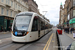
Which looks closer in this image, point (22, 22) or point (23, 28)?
point (23, 28)

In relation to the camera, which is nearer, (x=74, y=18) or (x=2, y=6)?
(x=2, y=6)

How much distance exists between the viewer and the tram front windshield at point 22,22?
29.0 feet

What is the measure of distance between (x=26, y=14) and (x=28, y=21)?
0.98 meters

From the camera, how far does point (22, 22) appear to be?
9.09 meters

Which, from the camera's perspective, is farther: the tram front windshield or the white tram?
the tram front windshield

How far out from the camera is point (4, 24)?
27.4 meters

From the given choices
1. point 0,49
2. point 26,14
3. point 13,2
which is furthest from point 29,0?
point 0,49

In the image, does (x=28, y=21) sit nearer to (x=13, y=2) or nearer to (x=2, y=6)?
(x=2, y=6)

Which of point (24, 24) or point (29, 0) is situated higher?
point (29, 0)

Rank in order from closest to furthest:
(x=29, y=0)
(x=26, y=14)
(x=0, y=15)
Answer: (x=26, y=14), (x=0, y=15), (x=29, y=0)

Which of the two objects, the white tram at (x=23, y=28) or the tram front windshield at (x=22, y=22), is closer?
the white tram at (x=23, y=28)

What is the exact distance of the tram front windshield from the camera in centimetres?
883

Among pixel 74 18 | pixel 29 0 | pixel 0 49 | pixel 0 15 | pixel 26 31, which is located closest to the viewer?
pixel 0 49

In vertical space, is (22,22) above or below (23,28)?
above
